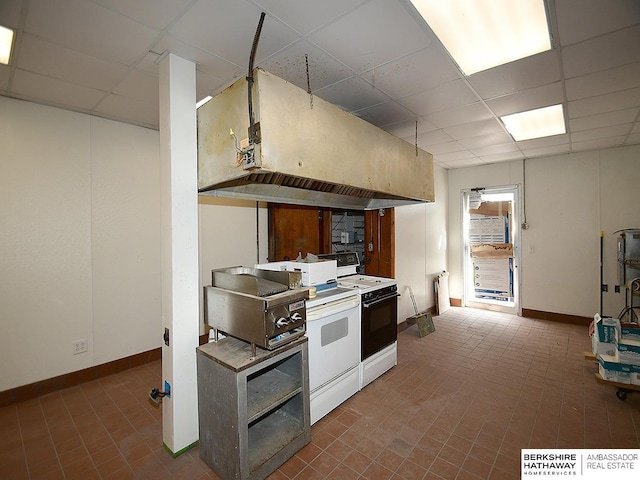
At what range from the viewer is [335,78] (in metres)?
2.51

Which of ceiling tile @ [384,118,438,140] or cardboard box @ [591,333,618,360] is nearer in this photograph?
cardboard box @ [591,333,618,360]

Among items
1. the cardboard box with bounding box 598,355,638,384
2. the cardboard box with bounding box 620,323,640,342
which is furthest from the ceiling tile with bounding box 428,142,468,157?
Answer: the cardboard box with bounding box 598,355,638,384

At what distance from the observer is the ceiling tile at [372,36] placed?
1.74 m

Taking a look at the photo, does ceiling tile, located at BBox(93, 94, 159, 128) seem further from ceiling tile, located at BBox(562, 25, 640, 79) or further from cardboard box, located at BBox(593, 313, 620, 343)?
cardboard box, located at BBox(593, 313, 620, 343)

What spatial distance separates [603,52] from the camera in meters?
2.15

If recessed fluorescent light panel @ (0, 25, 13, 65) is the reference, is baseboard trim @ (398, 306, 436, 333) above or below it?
below

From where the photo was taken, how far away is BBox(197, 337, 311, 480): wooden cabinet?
1.77 meters

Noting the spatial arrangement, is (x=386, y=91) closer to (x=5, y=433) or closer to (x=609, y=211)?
(x=5, y=433)

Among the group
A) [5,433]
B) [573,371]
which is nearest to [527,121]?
[573,371]

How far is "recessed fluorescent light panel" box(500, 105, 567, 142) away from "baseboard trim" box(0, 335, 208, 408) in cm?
440

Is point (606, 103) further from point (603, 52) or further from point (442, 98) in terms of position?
point (442, 98)

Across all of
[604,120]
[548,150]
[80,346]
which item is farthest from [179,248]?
[548,150]

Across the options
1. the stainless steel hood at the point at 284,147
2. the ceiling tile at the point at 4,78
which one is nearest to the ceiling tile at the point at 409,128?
the stainless steel hood at the point at 284,147

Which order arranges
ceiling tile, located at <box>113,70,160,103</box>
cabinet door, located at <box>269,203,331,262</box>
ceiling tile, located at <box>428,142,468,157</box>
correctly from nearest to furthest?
ceiling tile, located at <box>113,70,160,103</box> → cabinet door, located at <box>269,203,331,262</box> → ceiling tile, located at <box>428,142,468,157</box>
